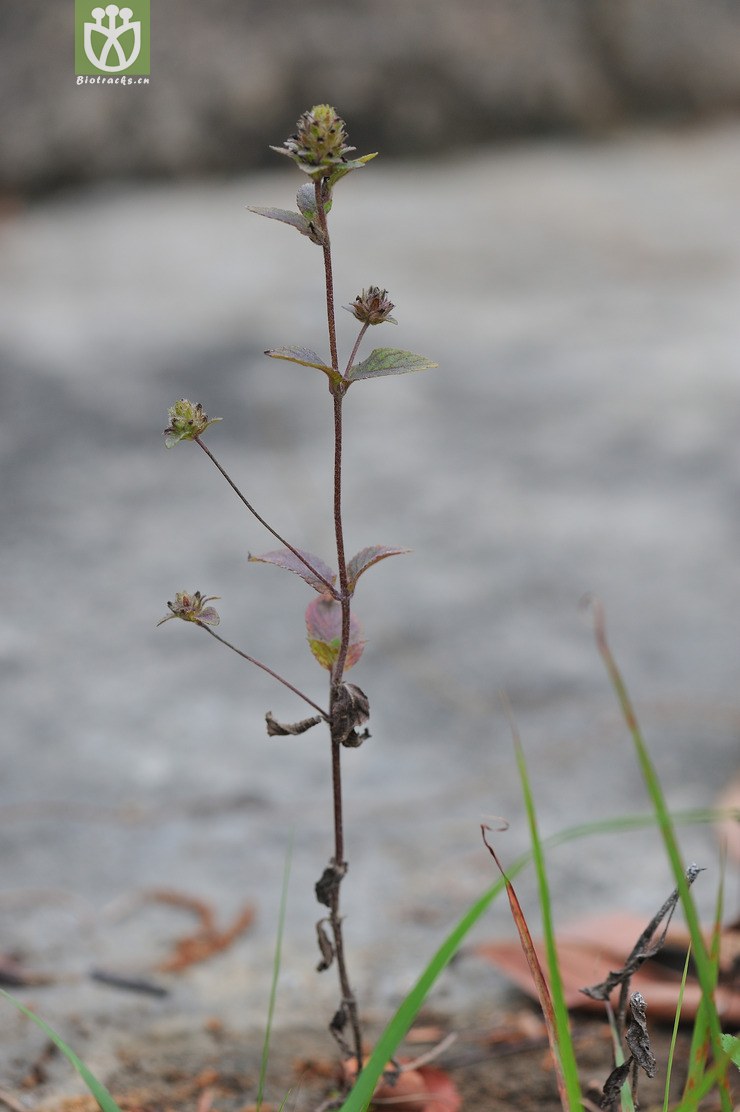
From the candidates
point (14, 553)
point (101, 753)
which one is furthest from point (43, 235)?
point (101, 753)

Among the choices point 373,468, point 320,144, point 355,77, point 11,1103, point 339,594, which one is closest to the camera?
point 320,144

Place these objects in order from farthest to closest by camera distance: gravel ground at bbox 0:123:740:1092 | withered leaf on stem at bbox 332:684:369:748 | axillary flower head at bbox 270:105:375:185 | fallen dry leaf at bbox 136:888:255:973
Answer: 1. gravel ground at bbox 0:123:740:1092
2. fallen dry leaf at bbox 136:888:255:973
3. withered leaf on stem at bbox 332:684:369:748
4. axillary flower head at bbox 270:105:375:185

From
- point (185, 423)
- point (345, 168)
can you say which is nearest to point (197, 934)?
point (185, 423)

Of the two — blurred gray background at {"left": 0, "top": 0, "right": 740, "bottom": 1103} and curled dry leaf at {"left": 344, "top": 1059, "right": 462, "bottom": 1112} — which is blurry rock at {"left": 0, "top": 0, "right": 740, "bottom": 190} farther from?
curled dry leaf at {"left": 344, "top": 1059, "right": 462, "bottom": 1112}

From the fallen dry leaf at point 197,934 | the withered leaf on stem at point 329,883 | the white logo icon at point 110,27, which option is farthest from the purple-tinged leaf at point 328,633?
the white logo icon at point 110,27

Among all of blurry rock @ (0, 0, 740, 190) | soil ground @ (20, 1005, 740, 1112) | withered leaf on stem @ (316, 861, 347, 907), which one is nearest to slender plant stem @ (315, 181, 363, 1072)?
withered leaf on stem @ (316, 861, 347, 907)

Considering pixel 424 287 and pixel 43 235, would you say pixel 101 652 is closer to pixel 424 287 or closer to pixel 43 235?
pixel 424 287

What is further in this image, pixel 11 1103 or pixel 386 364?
pixel 11 1103

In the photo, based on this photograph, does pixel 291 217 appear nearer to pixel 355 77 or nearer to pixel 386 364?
pixel 386 364
